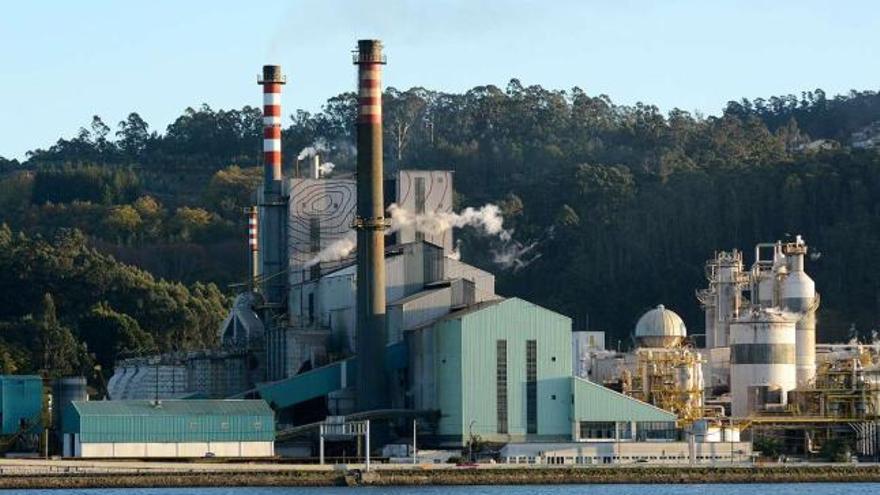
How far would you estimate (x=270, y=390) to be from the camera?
309 ft

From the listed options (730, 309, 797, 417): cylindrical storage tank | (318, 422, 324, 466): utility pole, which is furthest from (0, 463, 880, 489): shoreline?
(730, 309, 797, 417): cylindrical storage tank

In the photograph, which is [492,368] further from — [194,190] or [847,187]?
[194,190]

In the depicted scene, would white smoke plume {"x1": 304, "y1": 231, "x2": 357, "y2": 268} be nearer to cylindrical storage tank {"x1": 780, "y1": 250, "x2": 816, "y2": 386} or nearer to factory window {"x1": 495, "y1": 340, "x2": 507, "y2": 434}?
factory window {"x1": 495, "y1": 340, "x2": 507, "y2": 434}

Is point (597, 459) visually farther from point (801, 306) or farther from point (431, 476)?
point (801, 306)

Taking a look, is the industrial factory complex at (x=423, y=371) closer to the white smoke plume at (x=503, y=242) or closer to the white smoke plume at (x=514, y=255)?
the white smoke plume at (x=503, y=242)

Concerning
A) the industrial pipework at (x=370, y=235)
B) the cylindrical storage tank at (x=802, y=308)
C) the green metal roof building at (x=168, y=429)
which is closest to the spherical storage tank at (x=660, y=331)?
the cylindrical storage tank at (x=802, y=308)

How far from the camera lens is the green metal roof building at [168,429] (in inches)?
3319

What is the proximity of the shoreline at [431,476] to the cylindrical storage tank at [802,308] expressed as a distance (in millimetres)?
13975

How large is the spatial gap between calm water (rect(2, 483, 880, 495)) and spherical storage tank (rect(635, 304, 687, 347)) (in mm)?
15846

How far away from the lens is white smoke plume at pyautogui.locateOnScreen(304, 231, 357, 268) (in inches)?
4035

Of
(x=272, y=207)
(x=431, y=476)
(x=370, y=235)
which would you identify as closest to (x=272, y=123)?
(x=272, y=207)

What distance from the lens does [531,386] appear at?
86.8 metres

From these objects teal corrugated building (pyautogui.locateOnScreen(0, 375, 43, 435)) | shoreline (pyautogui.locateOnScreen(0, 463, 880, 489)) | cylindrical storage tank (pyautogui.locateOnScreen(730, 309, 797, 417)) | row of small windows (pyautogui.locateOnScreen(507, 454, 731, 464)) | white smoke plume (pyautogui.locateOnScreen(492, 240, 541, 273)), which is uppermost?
white smoke plume (pyautogui.locateOnScreen(492, 240, 541, 273))

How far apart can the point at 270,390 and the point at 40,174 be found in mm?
84026
